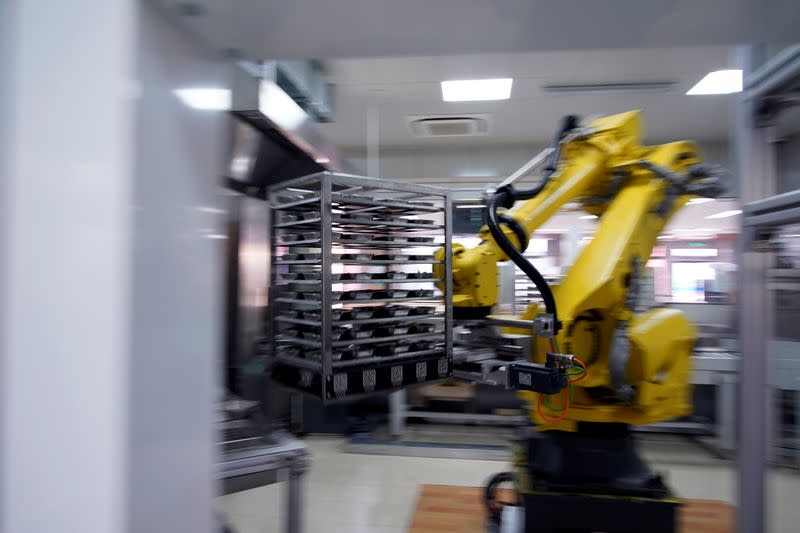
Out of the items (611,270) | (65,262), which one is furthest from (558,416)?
(65,262)

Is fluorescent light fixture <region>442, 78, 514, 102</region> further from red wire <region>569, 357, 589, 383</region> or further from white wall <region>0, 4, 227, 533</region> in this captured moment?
white wall <region>0, 4, 227, 533</region>

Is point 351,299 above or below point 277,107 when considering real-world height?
below

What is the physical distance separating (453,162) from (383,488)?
3736mm

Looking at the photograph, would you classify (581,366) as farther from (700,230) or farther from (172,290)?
Answer: (700,230)

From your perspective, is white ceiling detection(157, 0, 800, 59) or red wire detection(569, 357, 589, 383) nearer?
white ceiling detection(157, 0, 800, 59)

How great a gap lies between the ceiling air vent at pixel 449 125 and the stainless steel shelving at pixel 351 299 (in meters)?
2.70

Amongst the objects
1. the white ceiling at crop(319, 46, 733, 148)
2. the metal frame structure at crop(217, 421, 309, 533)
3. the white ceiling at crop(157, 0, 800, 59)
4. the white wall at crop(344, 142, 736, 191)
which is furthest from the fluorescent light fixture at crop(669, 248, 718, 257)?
the white ceiling at crop(157, 0, 800, 59)

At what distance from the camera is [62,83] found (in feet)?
1.71

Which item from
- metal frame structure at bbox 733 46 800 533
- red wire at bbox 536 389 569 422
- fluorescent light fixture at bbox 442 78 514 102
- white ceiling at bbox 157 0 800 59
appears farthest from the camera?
fluorescent light fixture at bbox 442 78 514 102

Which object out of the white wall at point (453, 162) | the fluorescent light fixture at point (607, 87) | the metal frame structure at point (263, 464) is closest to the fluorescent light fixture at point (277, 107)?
the metal frame structure at point (263, 464)

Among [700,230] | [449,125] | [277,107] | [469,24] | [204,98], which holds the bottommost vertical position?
[204,98]

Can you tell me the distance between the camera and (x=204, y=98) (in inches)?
32.4

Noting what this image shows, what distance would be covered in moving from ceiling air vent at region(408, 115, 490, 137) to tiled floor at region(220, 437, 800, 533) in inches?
132

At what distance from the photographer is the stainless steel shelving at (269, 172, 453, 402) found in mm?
1923
